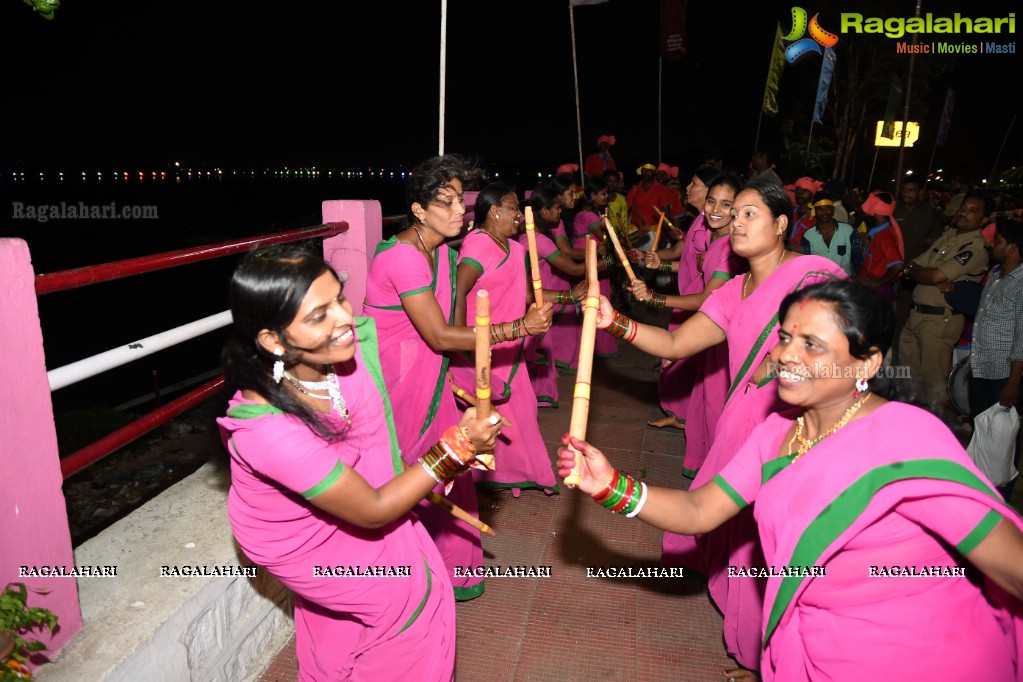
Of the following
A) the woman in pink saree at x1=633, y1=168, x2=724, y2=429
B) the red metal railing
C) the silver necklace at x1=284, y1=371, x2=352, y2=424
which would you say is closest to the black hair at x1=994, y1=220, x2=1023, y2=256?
the woman in pink saree at x1=633, y1=168, x2=724, y2=429

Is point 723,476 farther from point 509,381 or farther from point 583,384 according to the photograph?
point 509,381

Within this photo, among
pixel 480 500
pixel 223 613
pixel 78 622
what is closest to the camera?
pixel 78 622

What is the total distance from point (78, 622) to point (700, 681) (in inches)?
84.0

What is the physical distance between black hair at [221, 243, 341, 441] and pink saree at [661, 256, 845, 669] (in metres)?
1.65

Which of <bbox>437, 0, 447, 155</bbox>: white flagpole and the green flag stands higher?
the green flag

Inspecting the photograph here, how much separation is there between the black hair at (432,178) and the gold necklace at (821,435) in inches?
70.4

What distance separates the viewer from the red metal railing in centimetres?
197

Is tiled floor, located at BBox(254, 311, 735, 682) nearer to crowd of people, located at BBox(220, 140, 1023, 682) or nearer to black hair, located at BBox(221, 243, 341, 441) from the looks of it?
crowd of people, located at BBox(220, 140, 1023, 682)

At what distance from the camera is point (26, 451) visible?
179 cm

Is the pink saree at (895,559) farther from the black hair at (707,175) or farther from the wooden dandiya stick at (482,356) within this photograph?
the black hair at (707,175)

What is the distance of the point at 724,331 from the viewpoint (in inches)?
121

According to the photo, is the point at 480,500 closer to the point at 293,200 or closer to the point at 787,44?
the point at 787,44

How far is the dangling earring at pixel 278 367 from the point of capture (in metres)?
1.77

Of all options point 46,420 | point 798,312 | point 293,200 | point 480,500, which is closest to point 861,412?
point 798,312
